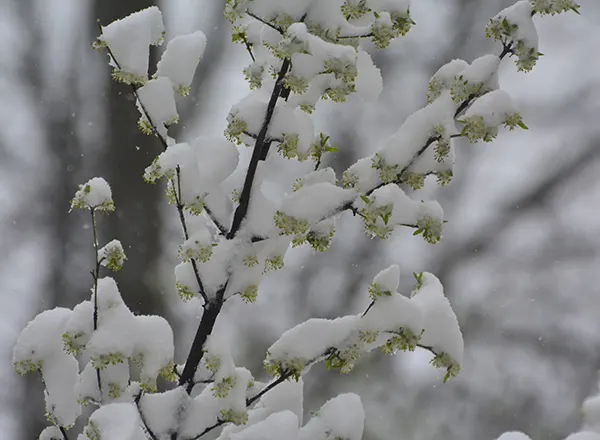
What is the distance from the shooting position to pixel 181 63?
112 cm

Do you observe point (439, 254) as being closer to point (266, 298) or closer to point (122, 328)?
point (266, 298)

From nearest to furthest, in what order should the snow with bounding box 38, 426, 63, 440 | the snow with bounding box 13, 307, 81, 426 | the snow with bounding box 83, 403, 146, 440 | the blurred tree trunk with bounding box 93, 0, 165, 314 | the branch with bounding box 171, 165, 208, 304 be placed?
1. the snow with bounding box 83, 403, 146, 440
2. the branch with bounding box 171, 165, 208, 304
3. the snow with bounding box 13, 307, 81, 426
4. the snow with bounding box 38, 426, 63, 440
5. the blurred tree trunk with bounding box 93, 0, 165, 314

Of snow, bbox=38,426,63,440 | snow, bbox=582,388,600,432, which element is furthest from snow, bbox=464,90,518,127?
snow, bbox=38,426,63,440

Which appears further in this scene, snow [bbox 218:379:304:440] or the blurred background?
the blurred background

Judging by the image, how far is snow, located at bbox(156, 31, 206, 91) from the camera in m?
1.12

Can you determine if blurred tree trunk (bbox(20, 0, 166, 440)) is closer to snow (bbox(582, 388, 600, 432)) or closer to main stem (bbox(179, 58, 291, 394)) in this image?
main stem (bbox(179, 58, 291, 394))

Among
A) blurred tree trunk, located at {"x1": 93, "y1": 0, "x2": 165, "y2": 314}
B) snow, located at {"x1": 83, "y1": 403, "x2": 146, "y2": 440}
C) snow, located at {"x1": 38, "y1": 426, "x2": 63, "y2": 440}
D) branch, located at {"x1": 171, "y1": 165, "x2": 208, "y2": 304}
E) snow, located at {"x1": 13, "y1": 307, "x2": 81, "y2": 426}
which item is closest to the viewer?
snow, located at {"x1": 83, "y1": 403, "x2": 146, "y2": 440}

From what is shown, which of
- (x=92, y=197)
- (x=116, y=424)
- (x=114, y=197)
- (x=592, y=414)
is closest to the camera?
(x=116, y=424)

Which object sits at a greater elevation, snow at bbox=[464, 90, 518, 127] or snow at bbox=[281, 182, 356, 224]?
snow at bbox=[464, 90, 518, 127]

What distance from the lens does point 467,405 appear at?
641 centimetres

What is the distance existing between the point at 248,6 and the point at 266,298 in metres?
4.85

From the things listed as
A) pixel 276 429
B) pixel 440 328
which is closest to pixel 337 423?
pixel 276 429

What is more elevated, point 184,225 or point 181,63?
point 181,63

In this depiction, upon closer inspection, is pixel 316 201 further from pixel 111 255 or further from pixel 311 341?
pixel 111 255
